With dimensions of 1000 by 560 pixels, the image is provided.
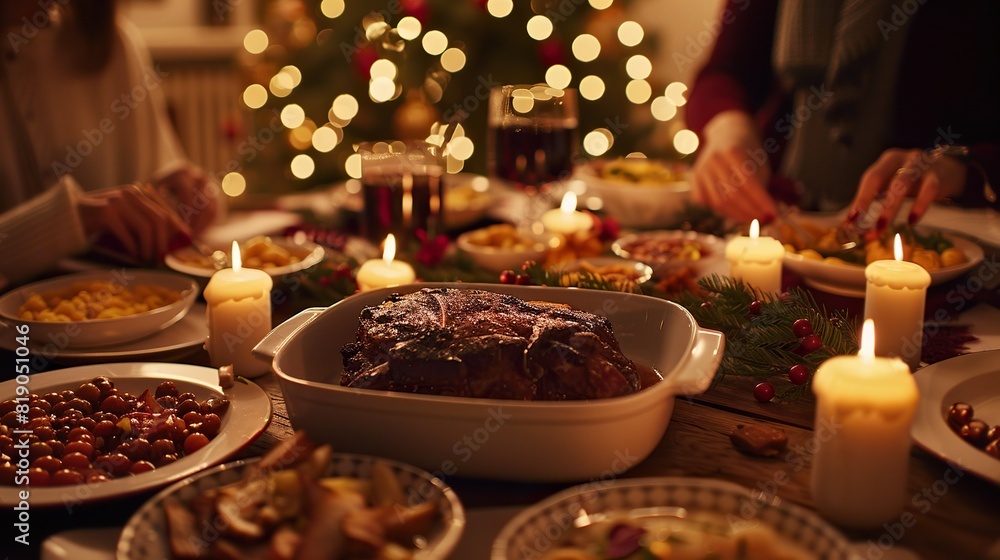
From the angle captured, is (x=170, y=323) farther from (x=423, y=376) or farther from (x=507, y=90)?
(x=507, y=90)

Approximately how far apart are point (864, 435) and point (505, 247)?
3.19 feet

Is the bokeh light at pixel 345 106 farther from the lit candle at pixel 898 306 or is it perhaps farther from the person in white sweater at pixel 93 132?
the lit candle at pixel 898 306

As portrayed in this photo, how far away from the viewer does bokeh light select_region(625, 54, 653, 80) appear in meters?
3.94

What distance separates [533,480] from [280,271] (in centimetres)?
80

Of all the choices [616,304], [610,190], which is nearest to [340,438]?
[616,304]

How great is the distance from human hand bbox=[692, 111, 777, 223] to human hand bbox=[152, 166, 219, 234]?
3.93 ft

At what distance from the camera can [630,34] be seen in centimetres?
390

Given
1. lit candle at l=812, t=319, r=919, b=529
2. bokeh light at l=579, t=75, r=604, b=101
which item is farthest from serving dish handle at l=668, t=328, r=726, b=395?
bokeh light at l=579, t=75, r=604, b=101

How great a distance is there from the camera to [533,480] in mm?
807

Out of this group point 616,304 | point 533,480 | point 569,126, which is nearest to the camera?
point 533,480

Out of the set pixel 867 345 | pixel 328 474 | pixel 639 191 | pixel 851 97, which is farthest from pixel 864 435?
pixel 851 97

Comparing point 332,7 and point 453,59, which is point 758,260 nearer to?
point 453,59

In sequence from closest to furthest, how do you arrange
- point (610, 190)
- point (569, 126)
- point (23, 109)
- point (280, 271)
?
point (280, 271) → point (569, 126) → point (610, 190) → point (23, 109)

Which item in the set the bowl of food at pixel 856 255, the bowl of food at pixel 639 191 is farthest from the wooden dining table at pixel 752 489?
the bowl of food at pixel 639 191
